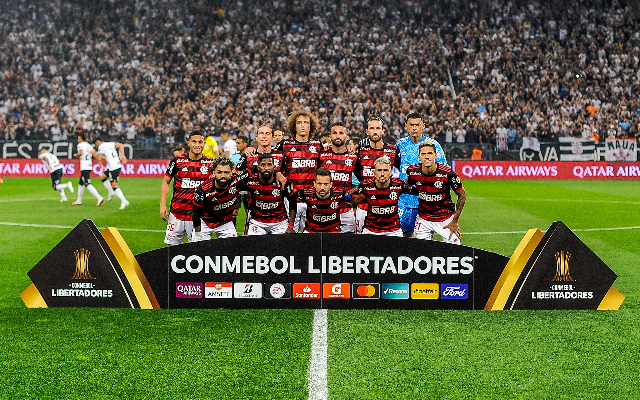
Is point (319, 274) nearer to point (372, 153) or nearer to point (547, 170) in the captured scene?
point (372, 153)

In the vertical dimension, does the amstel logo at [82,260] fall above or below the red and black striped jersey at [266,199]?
below

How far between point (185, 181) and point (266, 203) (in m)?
1.28

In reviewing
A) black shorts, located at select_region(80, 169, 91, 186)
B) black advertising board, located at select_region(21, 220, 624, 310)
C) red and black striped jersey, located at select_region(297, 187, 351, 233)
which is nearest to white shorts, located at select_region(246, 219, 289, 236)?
red and black striped jersey, located at select_region(297, 187, 351, 233)

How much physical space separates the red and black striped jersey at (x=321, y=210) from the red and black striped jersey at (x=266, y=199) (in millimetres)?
334

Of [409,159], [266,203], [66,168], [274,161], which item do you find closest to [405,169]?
Result: [409,159]

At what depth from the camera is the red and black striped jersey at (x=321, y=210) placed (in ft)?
29.4

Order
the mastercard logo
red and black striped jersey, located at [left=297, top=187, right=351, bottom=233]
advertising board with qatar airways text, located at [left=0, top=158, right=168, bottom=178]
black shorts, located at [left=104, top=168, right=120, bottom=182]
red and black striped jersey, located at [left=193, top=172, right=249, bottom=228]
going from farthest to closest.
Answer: advertising board with qatar airways text, located at [left=0, top=158, right=168, bottom=178], black shorts, located at [left=104, top=168, right=120, bottom=182], red and black striped jersey, located at [left=193, top=172, right=249, bottom=228], red and black striped jersey, located at [left=297, top=187, right=351, bottom=233], the mastercard logo

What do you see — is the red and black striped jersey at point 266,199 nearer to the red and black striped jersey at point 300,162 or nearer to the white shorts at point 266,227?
the white shorts at point 266,227

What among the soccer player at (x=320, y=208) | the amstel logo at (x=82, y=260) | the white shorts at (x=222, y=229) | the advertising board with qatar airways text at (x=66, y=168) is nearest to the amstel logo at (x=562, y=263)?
the soccer player at (x=320, y=208)

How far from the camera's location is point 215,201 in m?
9.34

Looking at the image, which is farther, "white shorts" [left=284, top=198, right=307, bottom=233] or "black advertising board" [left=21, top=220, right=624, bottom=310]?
"white shorts" [left=284, top=198, right=307, bottom=233]

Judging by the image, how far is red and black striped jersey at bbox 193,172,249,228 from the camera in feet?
30.2

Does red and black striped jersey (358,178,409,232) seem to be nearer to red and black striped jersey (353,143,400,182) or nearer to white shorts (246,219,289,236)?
red and black striped jersey (353,143,400,182)

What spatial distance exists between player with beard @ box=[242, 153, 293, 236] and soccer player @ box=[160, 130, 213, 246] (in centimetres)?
94
